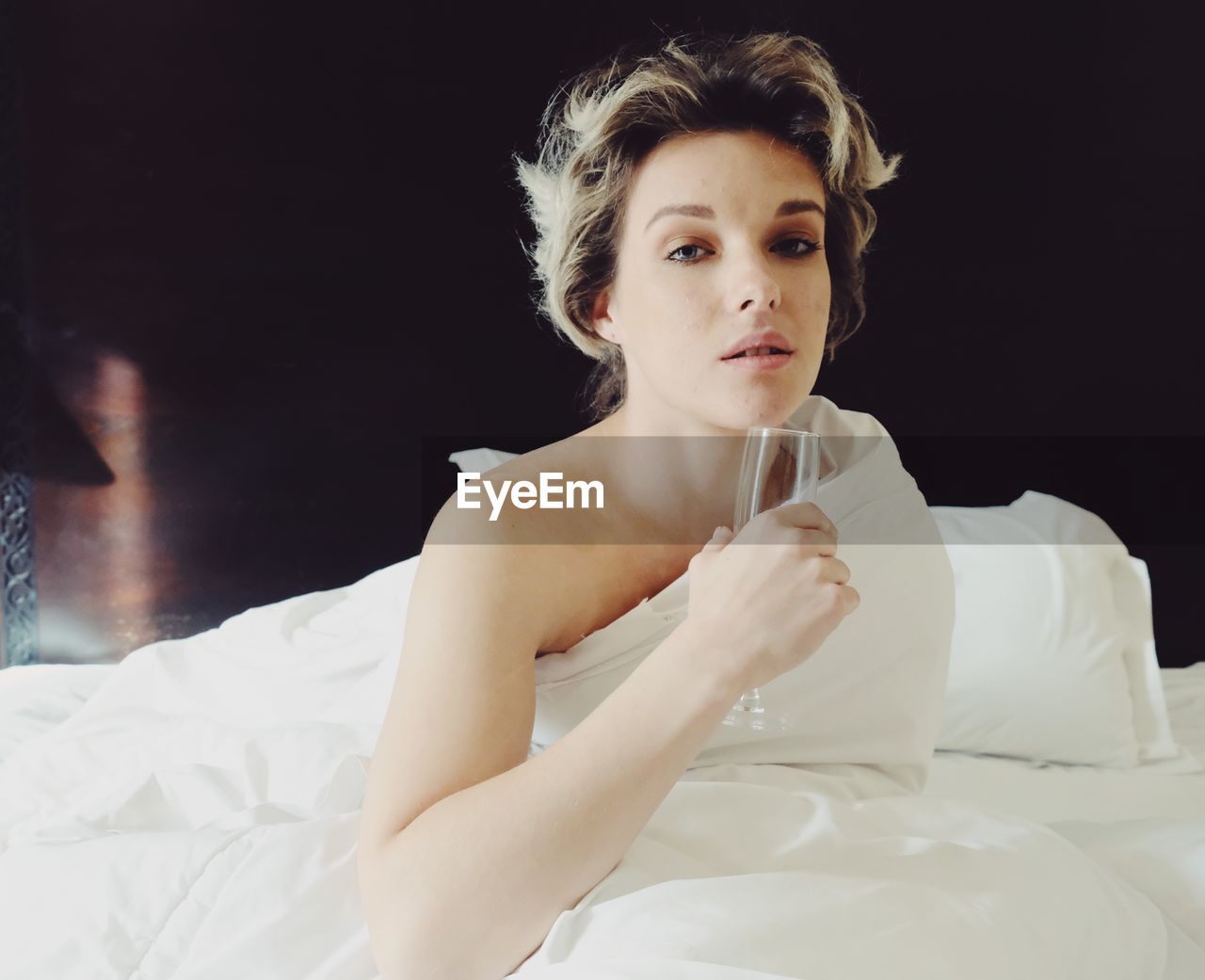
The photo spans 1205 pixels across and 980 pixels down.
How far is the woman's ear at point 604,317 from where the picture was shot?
4.28 feet

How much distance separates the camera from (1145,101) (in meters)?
2.22

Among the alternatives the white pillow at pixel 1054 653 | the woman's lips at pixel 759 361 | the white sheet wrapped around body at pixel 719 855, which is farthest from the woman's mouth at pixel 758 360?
the white pillow at pixel 1054 653

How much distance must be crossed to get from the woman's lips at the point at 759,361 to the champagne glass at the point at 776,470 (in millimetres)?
195

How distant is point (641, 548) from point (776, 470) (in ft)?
1.25

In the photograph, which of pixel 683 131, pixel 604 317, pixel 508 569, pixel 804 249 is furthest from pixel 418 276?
pixel 508 569

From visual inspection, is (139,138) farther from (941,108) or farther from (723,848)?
(723,848)

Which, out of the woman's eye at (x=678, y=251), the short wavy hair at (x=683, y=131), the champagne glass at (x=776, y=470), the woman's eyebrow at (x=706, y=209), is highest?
the short wavy hair at (x=683, y=131)

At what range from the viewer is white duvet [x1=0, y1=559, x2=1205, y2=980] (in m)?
0.73

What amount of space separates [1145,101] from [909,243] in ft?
1.95

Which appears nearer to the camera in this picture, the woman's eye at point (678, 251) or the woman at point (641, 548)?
the woman at point (641, 548)

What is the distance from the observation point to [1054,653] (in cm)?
177

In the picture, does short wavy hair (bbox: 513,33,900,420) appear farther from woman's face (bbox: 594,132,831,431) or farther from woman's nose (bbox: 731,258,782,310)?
woman's nose (bbox: 731,258,782,310)

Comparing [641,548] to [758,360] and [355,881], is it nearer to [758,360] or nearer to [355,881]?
[758,360]

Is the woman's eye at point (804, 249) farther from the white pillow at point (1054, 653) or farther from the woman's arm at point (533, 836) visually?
the white pillow at point (1054, 653)
